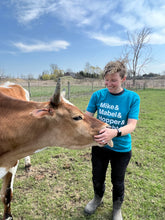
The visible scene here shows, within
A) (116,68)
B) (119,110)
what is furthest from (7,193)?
(116,68)

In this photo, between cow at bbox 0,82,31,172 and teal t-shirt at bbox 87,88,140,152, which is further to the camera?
cow at bbox 0,82,31,172

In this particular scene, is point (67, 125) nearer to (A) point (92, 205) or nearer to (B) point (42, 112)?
(B) point (42, 112)

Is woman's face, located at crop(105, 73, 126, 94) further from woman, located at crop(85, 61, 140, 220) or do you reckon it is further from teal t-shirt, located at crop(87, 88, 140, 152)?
teal t-shirt, located at crop(87, 88, 140, 152)

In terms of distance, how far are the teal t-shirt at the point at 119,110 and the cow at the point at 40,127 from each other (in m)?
0.36

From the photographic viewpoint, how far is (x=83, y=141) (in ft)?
6.56

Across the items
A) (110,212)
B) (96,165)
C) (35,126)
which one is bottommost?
(110,212)

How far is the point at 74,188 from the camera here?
125 inches

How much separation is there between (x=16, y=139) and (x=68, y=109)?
2.27ft

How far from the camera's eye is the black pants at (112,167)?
7.65 ft

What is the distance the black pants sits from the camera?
2332mm

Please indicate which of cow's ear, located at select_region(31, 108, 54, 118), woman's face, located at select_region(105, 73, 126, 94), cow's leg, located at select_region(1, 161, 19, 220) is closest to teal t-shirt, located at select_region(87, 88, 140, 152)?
woman's face, located at select_region(105, 73, 126, 94)

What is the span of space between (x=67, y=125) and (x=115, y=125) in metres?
0.74

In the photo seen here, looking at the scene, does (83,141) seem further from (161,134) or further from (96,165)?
(161,134)

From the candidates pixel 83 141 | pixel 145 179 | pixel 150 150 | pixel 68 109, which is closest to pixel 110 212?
pixel 145 179
